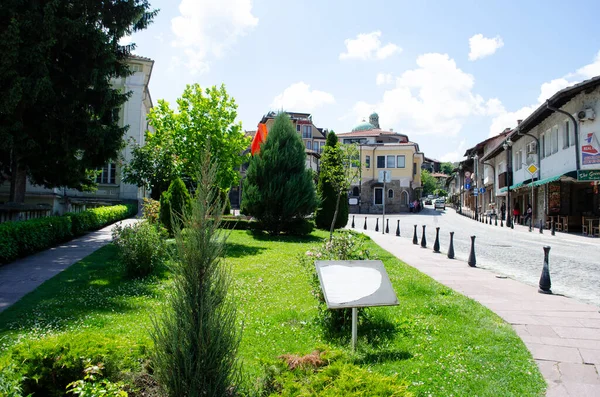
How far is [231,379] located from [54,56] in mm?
16652

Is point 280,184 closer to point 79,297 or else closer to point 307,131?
point 79,297

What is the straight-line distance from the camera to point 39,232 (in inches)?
457

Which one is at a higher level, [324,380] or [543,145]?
[543,145]

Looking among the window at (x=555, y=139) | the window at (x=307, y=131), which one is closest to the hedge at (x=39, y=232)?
the window at (x=555, y=139)

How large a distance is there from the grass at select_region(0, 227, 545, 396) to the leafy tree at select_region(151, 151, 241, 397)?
55 cm

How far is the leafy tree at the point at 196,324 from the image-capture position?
8.87ft

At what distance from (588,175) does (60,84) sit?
2282 cm

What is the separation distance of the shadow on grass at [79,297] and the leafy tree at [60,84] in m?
7.31

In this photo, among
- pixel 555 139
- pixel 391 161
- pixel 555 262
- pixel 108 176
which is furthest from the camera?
pixel 391 161

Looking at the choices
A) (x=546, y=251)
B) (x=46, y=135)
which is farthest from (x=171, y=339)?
(x=46, y=135)

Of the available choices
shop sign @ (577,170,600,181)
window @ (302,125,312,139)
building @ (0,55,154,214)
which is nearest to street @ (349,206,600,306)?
shop sign @ (577,170,600,181)

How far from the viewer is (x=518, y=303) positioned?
6.75m

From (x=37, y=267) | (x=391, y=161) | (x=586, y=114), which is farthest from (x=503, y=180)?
(x=37, y=267)

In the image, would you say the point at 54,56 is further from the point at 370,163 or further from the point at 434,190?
the point at 434,190
